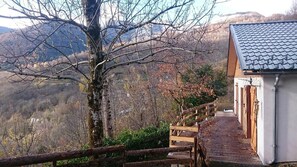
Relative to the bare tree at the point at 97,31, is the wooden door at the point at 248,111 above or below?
below

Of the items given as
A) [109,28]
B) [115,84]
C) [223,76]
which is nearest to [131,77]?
[115,84]

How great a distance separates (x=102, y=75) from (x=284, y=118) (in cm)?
534

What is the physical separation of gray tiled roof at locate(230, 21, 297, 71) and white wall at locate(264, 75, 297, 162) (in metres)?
0.46

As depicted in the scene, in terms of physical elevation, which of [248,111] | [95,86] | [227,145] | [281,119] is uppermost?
[95,86]

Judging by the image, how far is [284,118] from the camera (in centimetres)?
876

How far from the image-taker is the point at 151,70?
21406 millimetres

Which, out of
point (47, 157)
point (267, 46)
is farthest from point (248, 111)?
point (47, 157)

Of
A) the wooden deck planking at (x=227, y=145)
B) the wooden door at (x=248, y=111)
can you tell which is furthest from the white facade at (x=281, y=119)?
the wooden door at (x=248, y=111)

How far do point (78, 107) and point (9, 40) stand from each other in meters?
12.5

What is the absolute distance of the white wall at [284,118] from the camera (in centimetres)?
866

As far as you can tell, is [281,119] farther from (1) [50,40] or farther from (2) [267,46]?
(1) [50,40]

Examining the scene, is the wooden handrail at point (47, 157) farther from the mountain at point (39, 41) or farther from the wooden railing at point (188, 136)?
the wooden railing at point (188, 136)

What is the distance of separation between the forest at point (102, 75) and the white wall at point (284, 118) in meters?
2.22

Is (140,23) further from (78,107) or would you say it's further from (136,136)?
(78,107)
